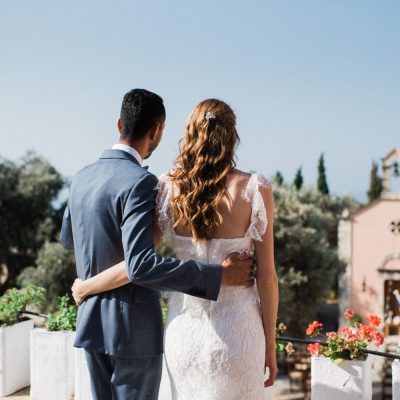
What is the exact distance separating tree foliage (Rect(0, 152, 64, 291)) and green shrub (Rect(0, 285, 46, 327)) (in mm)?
18094

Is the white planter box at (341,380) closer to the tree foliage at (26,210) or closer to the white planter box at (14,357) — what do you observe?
the white planter box at (14,357)

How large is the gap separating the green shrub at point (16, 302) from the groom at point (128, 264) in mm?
2625

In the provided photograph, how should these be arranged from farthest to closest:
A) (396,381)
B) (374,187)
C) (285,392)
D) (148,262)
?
(374,187), (285,392), (396,381), (148,262)

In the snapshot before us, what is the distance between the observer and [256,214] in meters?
2.06

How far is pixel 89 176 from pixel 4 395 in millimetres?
3019

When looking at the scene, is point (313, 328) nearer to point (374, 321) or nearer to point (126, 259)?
point (374, 321)

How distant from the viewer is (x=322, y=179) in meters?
38.1

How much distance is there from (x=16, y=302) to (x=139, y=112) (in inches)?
120

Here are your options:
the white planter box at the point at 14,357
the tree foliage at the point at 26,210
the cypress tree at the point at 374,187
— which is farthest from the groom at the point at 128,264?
the cypress tree at the point at 374,187

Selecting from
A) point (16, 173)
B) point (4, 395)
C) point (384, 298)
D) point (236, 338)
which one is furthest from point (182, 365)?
point (384, 298)

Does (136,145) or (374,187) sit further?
(374,187)

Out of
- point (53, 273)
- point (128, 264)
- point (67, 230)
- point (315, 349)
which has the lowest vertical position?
point (53, 273)

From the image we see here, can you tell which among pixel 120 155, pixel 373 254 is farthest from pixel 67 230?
pixel 373 254

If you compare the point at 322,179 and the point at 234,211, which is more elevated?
the point at 322,179
